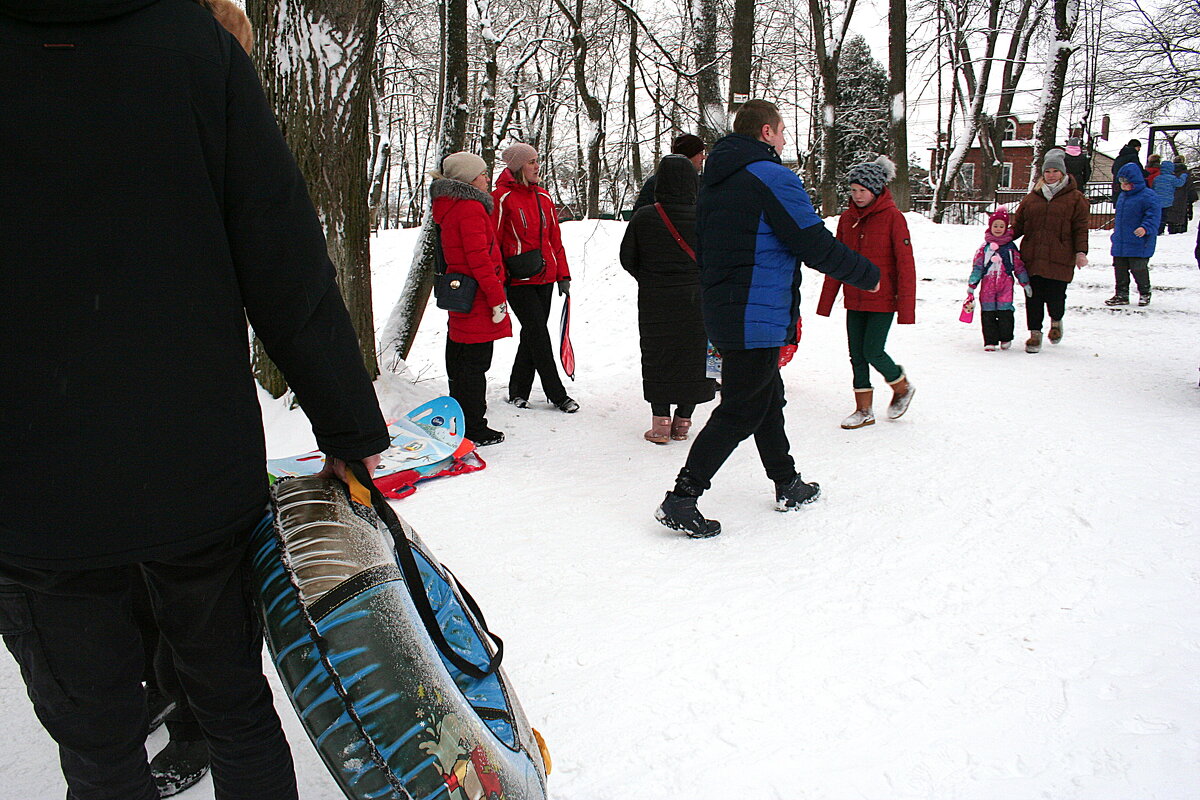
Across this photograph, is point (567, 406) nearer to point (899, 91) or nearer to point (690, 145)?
point (690, 145)

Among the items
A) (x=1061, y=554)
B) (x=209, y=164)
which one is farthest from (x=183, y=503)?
(x=1061, y=554)

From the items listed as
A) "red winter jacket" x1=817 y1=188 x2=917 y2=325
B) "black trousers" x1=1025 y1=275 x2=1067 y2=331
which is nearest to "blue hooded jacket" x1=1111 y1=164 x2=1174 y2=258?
"black trousers" x1=1025 y1=275 x2=1067 y2=331

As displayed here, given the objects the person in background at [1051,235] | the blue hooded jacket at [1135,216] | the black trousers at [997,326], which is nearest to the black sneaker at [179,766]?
the black trousers at [997,326]

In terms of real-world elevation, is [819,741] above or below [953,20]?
below

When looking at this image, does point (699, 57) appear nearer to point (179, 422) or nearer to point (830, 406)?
point (830, 406)

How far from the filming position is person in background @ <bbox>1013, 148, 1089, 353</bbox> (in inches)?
298

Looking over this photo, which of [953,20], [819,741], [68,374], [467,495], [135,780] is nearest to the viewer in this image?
[68,374]

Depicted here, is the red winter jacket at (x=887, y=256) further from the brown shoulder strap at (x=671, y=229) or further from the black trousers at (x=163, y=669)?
the black trousers at (x=163, y=669)

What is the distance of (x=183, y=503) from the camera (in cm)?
149

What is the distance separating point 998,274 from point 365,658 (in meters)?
7.71

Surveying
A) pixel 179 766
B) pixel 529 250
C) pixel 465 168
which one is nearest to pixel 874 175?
pixel 529 250

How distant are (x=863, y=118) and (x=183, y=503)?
35.1m

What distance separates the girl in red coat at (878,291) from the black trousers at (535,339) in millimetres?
2048

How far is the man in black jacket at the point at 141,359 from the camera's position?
135 centimetres
